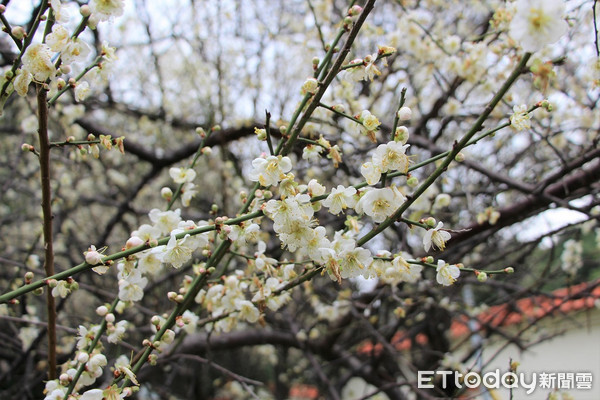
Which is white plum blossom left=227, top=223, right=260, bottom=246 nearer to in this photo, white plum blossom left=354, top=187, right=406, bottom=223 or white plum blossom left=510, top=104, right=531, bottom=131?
white plum blossom left=354, top=187, right=406, bottom=223

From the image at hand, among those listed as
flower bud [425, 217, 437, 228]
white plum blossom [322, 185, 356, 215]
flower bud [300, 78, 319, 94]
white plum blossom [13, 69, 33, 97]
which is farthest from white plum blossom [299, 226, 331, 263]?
white plum blossom [13, 69, 33, 97]

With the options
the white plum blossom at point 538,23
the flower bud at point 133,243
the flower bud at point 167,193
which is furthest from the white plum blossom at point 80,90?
the white plum blossom at point 538,23

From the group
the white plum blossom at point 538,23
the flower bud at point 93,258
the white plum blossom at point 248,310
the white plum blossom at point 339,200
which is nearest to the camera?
the white plum blossom at point 538,23

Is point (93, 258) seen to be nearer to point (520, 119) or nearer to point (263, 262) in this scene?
point (263, 262)

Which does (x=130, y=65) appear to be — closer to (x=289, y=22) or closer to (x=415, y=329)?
(x=289, y=22)

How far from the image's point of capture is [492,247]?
187 inches

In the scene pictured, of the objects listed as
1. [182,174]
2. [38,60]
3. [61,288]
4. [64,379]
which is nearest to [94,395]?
[64,379]

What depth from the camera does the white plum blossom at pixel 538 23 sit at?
1.06 meters

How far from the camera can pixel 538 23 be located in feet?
3.52

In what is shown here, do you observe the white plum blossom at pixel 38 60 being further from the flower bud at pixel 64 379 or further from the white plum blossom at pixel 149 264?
the flower bud at pixel 64 379

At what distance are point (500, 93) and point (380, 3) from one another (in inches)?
184

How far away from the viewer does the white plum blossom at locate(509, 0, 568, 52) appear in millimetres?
1057

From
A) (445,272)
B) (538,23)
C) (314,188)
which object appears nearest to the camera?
(538,23)

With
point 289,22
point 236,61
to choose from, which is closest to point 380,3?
point 289,22
